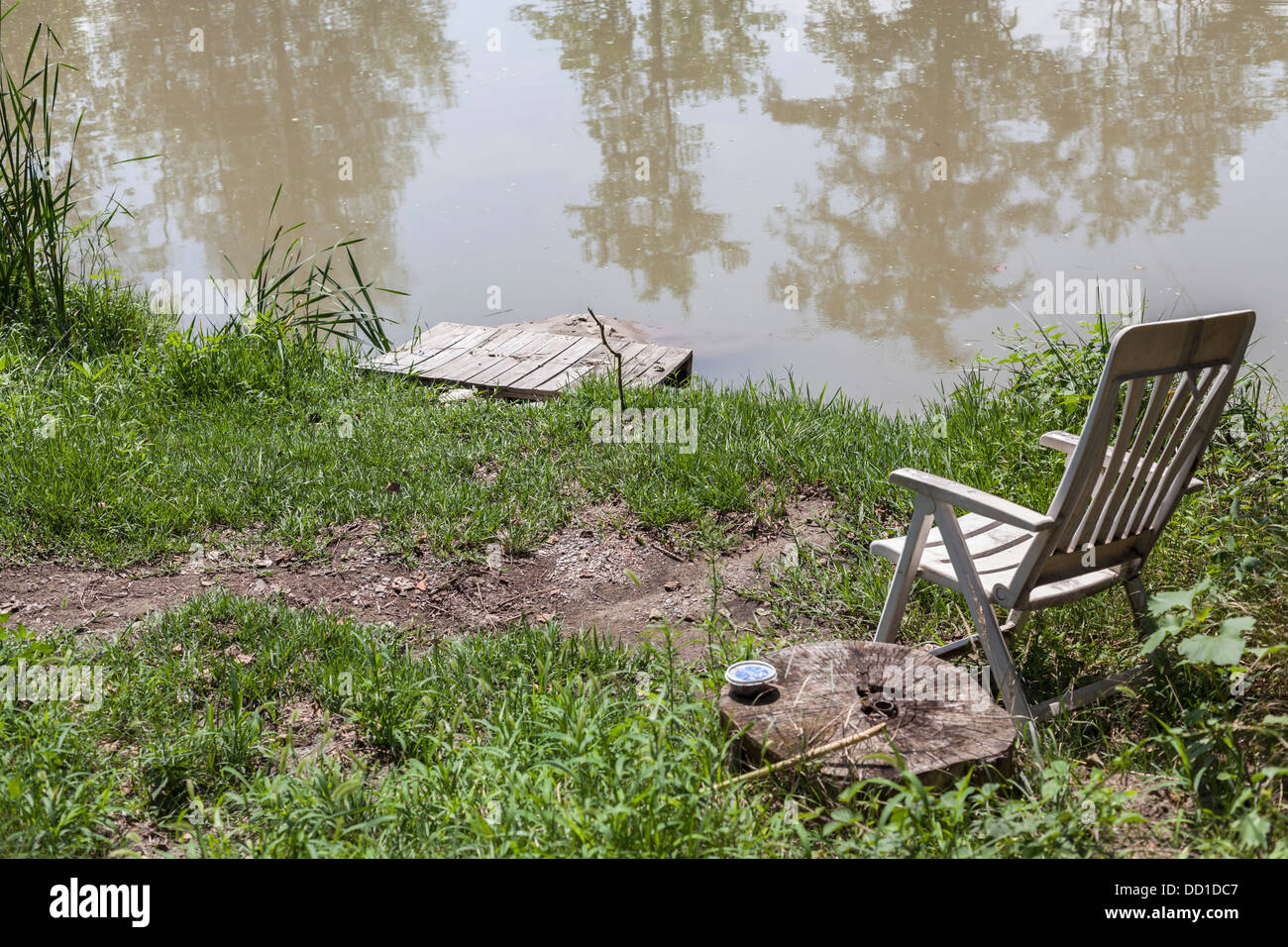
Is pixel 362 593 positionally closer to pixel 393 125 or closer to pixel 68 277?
pixel 68 277

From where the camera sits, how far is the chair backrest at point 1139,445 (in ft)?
8.99

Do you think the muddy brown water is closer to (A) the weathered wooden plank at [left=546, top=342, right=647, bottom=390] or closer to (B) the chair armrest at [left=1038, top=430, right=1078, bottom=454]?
(A) the weathered wooden plank at [left=546, top=342, right=647, bottom=390]

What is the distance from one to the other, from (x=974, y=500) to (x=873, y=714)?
0.65 m

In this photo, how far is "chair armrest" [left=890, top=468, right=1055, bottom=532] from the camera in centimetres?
282

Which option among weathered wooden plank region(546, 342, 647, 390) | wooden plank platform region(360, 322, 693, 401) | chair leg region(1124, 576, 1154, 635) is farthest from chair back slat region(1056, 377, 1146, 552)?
weathered wooden plank region(546, 342, 647, 390)

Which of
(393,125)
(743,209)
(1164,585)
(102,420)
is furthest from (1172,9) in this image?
(102,420)

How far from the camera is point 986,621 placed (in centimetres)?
300

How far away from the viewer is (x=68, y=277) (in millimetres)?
7371

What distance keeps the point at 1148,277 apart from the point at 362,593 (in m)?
6.91

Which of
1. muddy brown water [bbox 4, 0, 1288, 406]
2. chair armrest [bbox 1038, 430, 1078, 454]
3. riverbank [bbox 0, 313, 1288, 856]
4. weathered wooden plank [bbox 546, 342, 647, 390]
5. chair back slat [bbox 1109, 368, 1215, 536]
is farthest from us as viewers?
muddy brown water [bbox 4, 0, 1288, 406]

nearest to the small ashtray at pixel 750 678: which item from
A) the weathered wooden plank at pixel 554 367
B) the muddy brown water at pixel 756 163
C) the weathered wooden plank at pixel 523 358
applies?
the weathered wooden plank at pixel 554 367

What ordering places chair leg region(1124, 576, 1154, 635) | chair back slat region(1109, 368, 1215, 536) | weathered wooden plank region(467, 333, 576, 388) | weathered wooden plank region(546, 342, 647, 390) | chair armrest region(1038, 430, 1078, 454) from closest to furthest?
chair back slat region(1109, 368, 1215, 536), chair leg region(1124, 576, 1154, 635), chair armrest region(1038, 430, 1078, 454), weathered wooden plank region(546, 342, 647, 390), weathered wooden plank region(467, 333, 576, 388)

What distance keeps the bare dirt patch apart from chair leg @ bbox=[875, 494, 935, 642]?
0.78 m

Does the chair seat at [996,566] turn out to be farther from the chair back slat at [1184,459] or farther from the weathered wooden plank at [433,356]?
the weathered wooden plank at [433,356]
